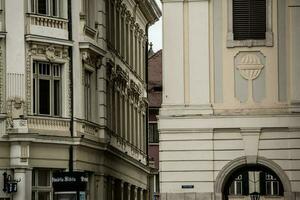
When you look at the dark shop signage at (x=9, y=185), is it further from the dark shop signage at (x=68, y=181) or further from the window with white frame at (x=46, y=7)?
the window with white frame at (x=46, y=7)

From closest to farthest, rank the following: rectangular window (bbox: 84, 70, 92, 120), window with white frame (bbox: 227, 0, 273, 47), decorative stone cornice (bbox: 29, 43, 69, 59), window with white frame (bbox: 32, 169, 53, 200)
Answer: window with white frame (bbox: 227, 0, 273, 47) < window with white frame (bbox: 32, 169, 53, 200) < decorative stone cornice (bbox: 29, 43, 69, 59) < rectangular window (bbox: 84, 70, 92, 120)

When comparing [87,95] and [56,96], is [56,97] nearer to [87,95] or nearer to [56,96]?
[56,96]

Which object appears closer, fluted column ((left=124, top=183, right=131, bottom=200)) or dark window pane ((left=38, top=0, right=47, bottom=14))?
dark window pane ((left=38, top=0, right=47, bottom=14))

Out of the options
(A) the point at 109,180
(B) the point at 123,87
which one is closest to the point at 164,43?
(A) the point at 109,180

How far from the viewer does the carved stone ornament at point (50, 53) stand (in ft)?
182

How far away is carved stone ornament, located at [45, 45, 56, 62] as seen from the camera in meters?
55.4

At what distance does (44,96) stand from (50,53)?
6.09 ft

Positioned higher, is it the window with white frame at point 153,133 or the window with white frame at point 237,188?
the window with white frame at point 153,133

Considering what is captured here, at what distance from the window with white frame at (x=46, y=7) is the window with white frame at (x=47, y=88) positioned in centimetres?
221

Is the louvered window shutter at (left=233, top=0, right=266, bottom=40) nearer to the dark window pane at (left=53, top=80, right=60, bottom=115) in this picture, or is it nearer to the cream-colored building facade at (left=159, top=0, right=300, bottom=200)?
the cream-colored building facade at (left=159, top=0, right=300, bottom=200)

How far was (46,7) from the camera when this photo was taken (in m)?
56.5

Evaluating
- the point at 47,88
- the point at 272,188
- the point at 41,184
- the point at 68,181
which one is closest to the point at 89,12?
the point at 47,88

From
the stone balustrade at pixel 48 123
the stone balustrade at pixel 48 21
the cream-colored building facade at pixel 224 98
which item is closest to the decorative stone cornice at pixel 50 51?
the stone balustrade at pixel 48 21

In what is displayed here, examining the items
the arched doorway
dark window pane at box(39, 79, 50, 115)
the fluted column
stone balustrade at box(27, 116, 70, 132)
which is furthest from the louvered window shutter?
the arched doorway
